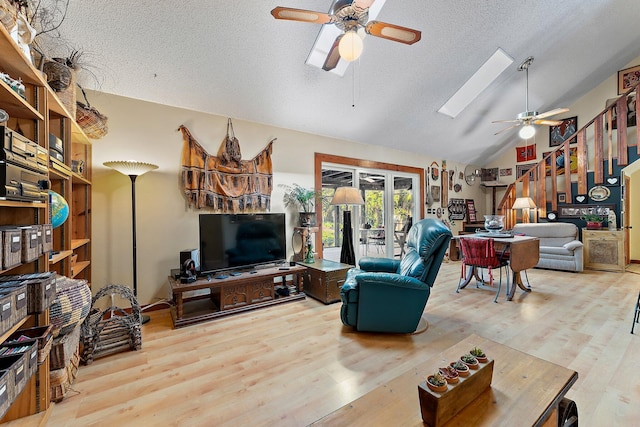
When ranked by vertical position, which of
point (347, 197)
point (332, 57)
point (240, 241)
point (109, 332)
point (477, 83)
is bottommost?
point (109, 332)

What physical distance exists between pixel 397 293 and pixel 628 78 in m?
7.03

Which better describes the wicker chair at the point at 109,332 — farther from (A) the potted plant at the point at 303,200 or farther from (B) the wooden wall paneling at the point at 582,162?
(B) the wooden wall paneling at the point at 582,162

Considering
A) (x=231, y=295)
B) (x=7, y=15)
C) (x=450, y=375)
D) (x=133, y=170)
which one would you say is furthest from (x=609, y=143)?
(x=7, y=15)

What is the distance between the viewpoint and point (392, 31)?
1.92 m

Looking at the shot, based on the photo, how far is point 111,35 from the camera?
2346mm

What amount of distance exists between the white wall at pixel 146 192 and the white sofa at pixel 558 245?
573 centimetres

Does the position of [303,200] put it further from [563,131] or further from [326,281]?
[563,131]

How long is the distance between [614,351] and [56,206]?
14.0ft

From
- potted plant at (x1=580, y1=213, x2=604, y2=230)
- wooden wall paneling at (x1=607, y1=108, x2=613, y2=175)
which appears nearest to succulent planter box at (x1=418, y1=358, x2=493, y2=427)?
wooden wall paneling at (x1=607, y1=108, x2=613, y2=175)

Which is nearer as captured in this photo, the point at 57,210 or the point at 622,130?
the point at 57,210

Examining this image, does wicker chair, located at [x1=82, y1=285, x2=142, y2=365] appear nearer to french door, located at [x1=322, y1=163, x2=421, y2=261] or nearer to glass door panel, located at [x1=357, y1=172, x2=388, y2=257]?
french door, located at [x1=322, y1=163, x2=421, y2=261]

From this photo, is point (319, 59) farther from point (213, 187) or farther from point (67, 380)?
point (67, 380)

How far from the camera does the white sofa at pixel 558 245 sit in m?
4.84

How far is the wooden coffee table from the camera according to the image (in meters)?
0.98
